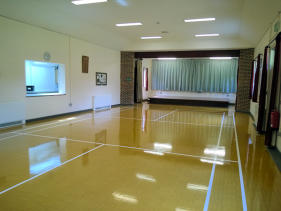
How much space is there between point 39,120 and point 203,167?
19.0ft

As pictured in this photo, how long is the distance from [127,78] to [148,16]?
5689mm

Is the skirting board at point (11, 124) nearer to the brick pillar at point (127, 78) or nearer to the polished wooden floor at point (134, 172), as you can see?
the polished wooden floor at point (134, 172)

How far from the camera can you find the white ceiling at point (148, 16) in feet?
19.1

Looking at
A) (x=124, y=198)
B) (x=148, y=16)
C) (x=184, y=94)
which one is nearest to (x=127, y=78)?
(x=184, y=94)

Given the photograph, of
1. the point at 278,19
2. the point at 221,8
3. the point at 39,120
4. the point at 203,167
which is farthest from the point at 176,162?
the point at 39,120

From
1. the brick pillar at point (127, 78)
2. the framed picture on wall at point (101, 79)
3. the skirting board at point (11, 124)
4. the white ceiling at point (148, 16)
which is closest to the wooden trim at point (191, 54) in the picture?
the brick pillar at point (127, 78)

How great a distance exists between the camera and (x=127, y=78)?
12617 mm

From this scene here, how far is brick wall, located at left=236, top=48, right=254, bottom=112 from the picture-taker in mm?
10656

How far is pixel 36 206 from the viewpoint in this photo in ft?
7.78

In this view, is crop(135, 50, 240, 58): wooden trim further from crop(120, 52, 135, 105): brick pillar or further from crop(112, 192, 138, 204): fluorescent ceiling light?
crop(112, 192, 138, 204): fluorescent ceiling light

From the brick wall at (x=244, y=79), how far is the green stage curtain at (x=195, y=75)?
353 cm

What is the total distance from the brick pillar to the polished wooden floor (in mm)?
7108

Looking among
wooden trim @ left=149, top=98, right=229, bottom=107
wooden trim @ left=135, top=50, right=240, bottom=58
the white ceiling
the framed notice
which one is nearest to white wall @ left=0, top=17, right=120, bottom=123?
the framed notice

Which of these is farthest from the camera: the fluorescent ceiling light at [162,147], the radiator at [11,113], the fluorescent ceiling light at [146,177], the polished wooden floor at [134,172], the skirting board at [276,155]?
the radiator at [11,113]
